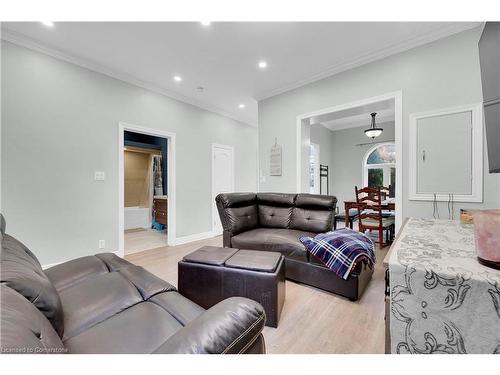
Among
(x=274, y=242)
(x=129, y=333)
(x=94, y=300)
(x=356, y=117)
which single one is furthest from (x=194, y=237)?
(x=356, y=117)

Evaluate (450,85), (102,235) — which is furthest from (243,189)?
(450,85)

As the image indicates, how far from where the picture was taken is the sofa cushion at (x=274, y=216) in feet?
9.98

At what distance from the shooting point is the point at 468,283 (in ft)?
2.10

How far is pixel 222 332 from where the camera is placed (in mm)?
686

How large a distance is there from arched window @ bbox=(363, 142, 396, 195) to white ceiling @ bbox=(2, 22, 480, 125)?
3949 millimetres

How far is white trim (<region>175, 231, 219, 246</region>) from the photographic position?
400 centimetres

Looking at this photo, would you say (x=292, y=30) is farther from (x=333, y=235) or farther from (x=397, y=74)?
(x=333, y=235)

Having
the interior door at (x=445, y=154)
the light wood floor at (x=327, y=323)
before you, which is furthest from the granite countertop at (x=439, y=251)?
the interior door at (x=445, y=154)

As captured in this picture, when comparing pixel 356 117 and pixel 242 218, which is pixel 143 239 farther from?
pixel 356 117

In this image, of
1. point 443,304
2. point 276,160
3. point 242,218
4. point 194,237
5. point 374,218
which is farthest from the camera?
point 194,237

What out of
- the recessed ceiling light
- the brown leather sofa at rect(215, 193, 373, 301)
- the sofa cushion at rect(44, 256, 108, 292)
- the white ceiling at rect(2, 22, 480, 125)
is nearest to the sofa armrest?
the sofa cushion at rect(44, 256, 108, 292)

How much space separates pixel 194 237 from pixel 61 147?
2560 mm

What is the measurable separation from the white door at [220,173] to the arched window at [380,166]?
13.4 ft

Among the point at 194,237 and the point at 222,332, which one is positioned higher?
the point at 222,332
